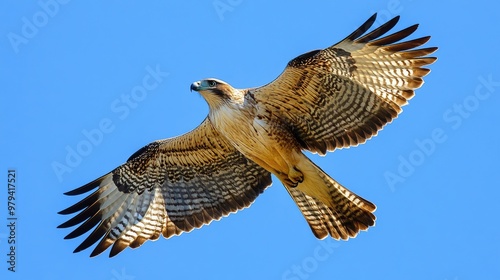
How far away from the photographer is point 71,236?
13.3 m

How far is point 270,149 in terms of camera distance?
12906 mm

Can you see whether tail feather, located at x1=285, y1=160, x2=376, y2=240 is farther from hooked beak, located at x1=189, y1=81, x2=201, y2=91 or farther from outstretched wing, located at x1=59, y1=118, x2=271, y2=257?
hooked beak, located at x1=189, y1=81, x2=201, y2=91

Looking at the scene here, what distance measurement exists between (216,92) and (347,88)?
5.91 ft

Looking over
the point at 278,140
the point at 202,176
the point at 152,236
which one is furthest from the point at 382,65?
the point at 152,236

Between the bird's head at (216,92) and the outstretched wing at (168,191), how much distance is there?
1.05 meters

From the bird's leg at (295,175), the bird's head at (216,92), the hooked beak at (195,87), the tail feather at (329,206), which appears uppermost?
the hooked beak at (195,87)

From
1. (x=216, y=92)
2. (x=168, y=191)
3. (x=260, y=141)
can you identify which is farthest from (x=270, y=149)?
(x=168, y=191)

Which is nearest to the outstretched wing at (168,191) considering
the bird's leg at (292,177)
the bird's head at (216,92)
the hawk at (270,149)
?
the hawk at (270,149)

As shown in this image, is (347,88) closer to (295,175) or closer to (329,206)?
(295,175)

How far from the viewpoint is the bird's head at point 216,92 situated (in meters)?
12.6

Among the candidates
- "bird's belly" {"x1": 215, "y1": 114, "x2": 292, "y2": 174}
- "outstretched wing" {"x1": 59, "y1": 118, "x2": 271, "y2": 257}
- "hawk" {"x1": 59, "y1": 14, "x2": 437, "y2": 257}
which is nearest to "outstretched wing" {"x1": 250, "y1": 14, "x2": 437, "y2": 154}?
"hawk" {"x1": 59, "y1": 14, "x2": 437, "y2": 257}

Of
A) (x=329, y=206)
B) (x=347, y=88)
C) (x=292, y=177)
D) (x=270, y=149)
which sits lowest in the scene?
(x=329, y=206)

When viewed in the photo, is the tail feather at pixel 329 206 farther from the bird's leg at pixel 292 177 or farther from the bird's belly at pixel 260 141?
the bird's belly at pixel 260 141

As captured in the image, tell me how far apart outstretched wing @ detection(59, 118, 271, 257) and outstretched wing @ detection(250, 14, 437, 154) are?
1172 mm
